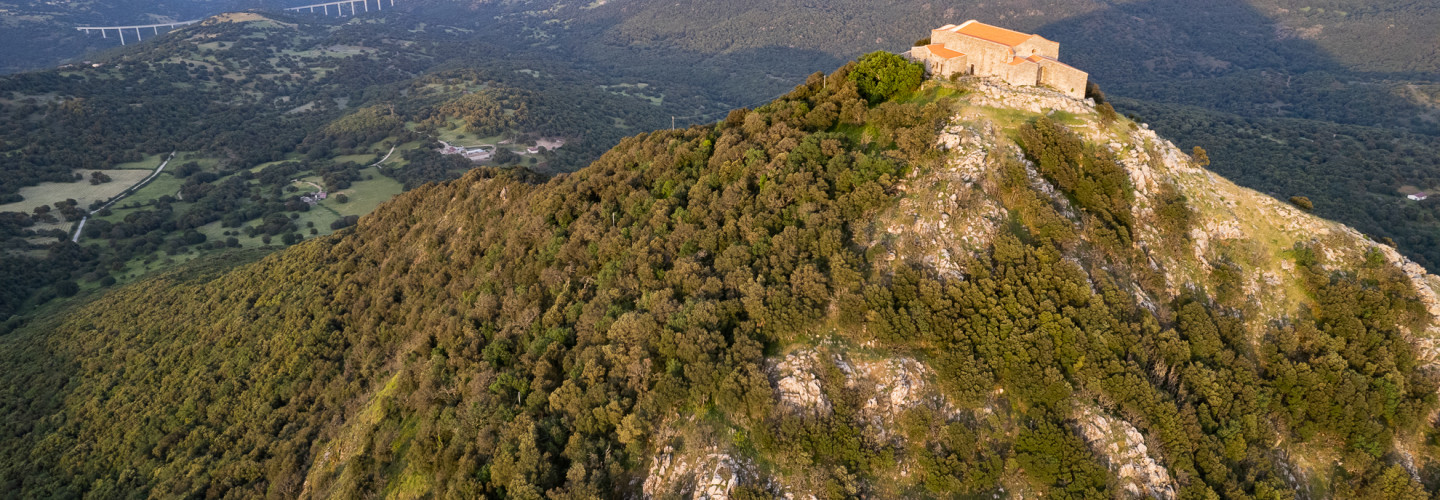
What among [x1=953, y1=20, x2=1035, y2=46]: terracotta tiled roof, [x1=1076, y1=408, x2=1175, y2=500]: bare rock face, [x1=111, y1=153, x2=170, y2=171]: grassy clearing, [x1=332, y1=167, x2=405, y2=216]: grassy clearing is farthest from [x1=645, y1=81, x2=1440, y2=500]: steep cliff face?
[x1=111, y1=153, x2=170, y2=171]: grassy clearing

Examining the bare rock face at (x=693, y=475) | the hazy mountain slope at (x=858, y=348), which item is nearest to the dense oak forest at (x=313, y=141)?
the hazy mountain slope at (x=858, y=348)

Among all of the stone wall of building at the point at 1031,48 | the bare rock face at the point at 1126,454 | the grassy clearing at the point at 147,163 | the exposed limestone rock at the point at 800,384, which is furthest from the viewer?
the grassy clearing at the point at 147,163

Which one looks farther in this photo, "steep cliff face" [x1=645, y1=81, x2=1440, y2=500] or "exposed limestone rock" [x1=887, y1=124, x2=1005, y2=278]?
"exposed limestone rock" [x1=887, y1=124, x2=1005, y2=278]

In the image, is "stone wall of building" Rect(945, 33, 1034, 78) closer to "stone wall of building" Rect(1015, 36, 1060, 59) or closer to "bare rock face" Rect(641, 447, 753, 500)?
"stone wall of building" Rect(1015, 36, 1060, 59)

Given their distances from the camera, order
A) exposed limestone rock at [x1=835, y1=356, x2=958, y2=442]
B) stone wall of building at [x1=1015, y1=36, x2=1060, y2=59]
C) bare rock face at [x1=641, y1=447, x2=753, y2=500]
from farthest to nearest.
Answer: stone wall of building at [x1=1015, y1=36, x2=1060, y2=59], exposed limestone rock at [x1=835, y1=356, x2=958, y2=442], bare rock face at [x1=641, y1=447, x2=753, y2=500]

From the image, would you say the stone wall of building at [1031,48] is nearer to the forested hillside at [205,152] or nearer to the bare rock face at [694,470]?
the bare rock face at [694,470]

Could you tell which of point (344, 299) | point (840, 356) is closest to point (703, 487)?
point (840, 356)

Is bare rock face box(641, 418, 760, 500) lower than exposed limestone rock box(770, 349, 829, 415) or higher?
lower
